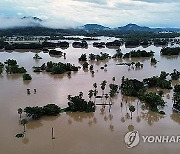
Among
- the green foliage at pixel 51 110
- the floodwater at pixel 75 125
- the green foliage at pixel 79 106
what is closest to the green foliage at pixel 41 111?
the green foliage at pixel 51 110

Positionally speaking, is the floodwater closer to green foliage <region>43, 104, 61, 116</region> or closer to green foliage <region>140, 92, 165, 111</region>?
green foliage <region>43, 104, 61, 116</region>

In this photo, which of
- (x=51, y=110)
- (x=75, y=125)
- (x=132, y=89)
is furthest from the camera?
(x=132, y=89)

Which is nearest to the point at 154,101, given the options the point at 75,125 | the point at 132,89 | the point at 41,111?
the point at 132,89

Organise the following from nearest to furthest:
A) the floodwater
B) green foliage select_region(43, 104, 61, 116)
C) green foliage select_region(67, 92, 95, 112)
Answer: the floodwater, green foliage select_region(43, 104, 61, 116), green foliage select_region(67, 92, 95, 112)

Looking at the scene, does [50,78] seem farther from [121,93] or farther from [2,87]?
[121,93]

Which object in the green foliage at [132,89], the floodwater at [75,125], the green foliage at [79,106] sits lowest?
the floodwater at [75,125]

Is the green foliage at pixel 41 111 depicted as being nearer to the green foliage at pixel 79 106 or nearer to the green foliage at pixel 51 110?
the green foliage at pixel 51 110

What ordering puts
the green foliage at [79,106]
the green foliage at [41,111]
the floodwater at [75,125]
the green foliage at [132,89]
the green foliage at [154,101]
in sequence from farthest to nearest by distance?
the green foliage at [132,89]
the green foliage at [154,101]
the green foliage at [79,106]
the green foliage at [41,111]
the floodwater at [75,125]

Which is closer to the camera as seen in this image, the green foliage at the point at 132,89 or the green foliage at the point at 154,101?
the green foliage at the point at 154,101

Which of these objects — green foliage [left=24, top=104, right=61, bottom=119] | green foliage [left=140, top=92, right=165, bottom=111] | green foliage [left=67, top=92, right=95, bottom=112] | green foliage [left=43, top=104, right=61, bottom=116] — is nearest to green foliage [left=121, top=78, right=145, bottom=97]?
green foliage [left=140, top=92, right=165, bottom=111]

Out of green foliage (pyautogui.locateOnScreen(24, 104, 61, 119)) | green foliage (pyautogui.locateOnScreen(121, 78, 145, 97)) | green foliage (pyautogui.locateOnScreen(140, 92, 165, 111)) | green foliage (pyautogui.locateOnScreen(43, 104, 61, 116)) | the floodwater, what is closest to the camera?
the floodwater

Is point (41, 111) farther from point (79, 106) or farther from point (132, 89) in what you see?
point (132, 89)

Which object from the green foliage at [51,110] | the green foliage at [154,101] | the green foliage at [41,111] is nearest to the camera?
the green foliage at [41,111]
